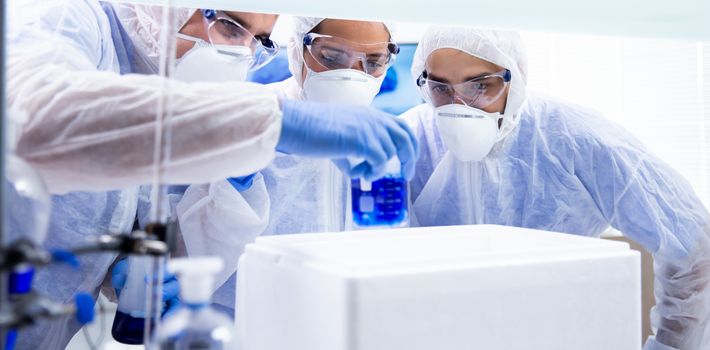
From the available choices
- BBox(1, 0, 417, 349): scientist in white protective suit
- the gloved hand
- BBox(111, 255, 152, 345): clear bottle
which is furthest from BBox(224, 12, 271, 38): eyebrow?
BBox(111, 255, 152, 345): clear bottle

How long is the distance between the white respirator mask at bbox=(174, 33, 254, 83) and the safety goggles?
16 millimetres

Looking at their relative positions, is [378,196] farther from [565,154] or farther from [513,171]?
[565,154]

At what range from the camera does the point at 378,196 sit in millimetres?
1740

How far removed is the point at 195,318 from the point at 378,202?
3.23 ft

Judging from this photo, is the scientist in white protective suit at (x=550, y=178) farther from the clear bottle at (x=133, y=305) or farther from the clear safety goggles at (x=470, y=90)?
the clear bottle at (x=133, y=305)

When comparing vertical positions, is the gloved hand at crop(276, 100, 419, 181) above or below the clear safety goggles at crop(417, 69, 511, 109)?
below

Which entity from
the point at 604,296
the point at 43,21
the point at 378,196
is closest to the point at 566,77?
the point at 378,196

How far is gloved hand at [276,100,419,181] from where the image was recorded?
1.12 metres

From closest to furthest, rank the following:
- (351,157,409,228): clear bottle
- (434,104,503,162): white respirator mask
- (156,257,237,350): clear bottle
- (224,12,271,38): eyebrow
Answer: (156,257,237,350): clear bottle < (224,12,271,38): eyebrow < (351,157,409,228): clear bottle < (434,104,503,162): white respirator mask

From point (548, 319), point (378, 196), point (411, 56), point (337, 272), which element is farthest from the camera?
point (411, 56)

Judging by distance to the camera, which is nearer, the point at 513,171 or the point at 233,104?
the point at 233,104

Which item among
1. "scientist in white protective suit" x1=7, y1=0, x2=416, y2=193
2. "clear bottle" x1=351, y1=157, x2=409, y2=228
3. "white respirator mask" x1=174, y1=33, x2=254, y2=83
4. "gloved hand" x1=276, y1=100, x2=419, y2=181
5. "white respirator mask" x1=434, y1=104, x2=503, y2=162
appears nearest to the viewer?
"scientist in white protective suit" x1=7, y1=0, x2=416, y2=193

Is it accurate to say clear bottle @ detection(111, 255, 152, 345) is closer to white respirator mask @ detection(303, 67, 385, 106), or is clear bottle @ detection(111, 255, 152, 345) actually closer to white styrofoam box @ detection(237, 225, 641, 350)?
white styrofoam box @ detection(237, 225, 641, 350)

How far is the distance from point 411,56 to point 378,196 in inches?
31.3
